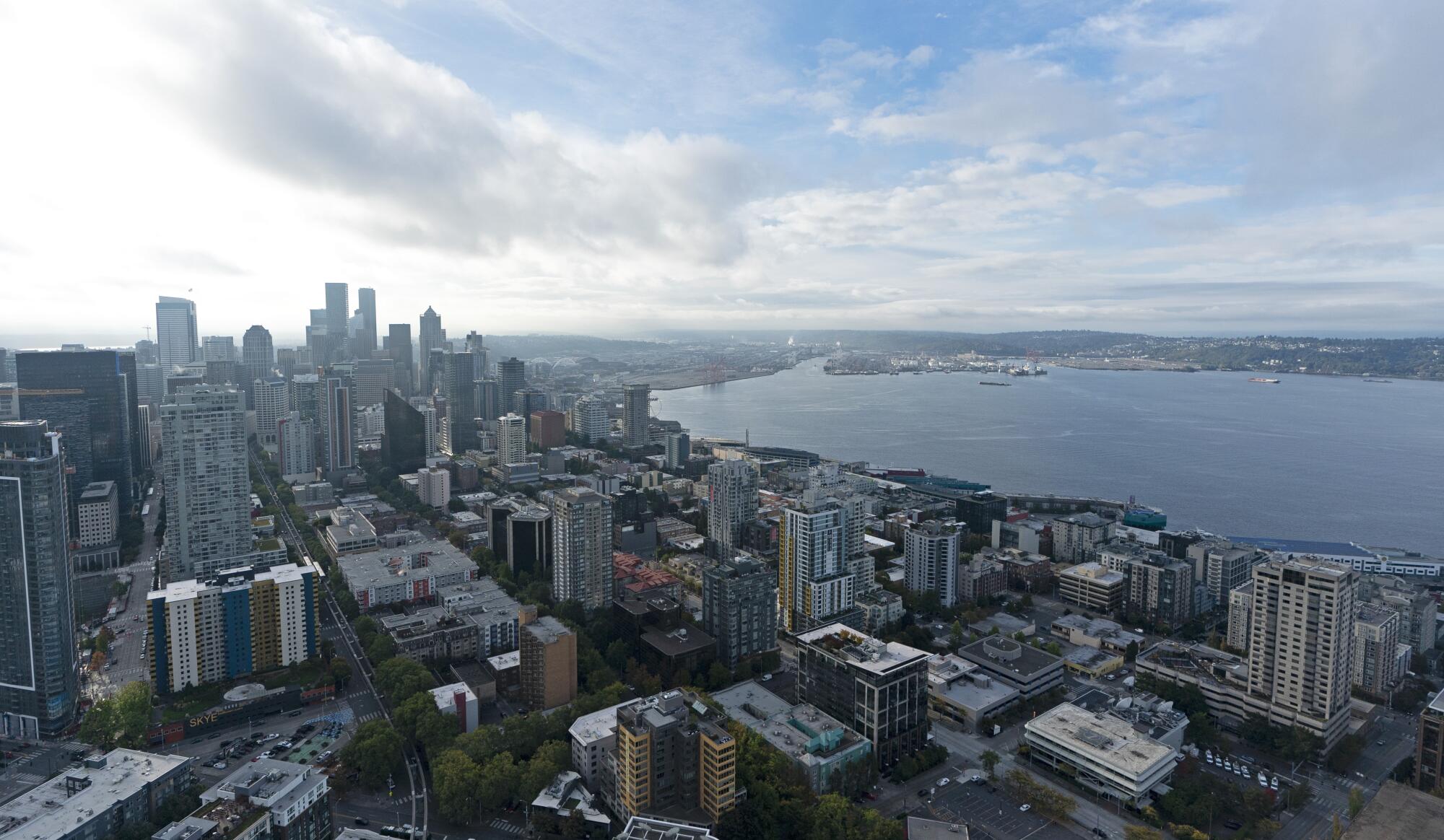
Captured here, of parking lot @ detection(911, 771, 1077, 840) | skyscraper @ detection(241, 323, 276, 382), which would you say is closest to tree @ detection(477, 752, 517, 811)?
parking lot @ detection(911, 771, 1077, 840)

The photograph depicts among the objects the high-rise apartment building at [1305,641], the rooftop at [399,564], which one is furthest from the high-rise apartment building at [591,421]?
the high-rise apartment building at [1305,641]

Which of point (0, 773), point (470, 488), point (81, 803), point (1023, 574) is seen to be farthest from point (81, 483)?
point (1023, 574)

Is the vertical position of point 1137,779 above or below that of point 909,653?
below

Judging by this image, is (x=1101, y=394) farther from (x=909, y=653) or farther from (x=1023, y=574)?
(x=909, y=653)

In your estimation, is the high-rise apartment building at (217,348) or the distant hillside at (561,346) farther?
the distant hillside at (561,346)

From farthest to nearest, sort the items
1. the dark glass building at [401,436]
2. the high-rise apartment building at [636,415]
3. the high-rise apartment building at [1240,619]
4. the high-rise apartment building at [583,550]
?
the high-rise apartment building at [636,415]
the dark glass building at [401,436]
the high-rise apartment building at [583,550]
the high-rise apartment building at [1240,619]

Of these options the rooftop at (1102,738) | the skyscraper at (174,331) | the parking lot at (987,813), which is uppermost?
the skyscraper at (174,331)

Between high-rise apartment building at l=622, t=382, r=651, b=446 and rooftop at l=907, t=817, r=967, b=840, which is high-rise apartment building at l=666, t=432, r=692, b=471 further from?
rooftop at l=907, t=817, r=967, b=840

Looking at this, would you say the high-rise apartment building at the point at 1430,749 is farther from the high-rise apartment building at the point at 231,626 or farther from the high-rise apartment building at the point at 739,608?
the high-rise apartment building at the point at 231,626

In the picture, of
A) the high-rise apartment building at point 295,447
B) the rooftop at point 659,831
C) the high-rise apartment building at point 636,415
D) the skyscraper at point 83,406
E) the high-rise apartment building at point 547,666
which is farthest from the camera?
the high-rise apartment building at point 636,415
